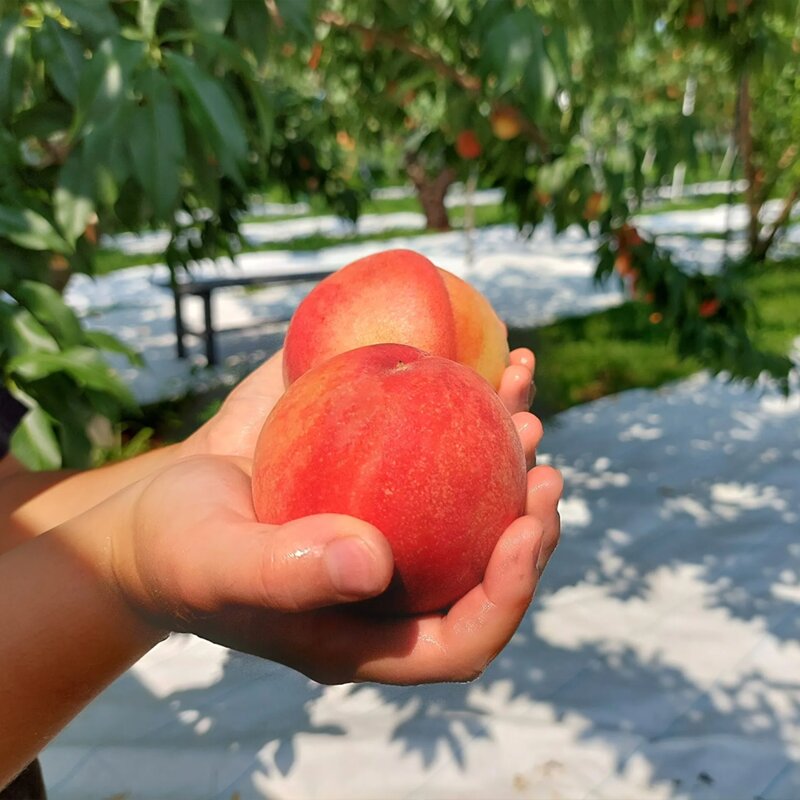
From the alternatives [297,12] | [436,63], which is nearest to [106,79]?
[297,12]

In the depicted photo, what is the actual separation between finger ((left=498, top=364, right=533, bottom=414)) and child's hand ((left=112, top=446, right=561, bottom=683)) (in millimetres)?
313

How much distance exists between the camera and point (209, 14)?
1347mm

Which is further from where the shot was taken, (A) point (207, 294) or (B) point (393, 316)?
(A) point (207, 294)

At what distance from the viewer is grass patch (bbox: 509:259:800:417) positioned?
19.5 feet

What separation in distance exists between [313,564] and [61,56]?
1.10 metres

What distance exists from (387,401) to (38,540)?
1.42 ft

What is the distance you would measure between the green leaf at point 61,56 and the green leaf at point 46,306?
319mm

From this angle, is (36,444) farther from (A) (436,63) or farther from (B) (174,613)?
(A) (436,63)

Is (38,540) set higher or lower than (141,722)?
higher

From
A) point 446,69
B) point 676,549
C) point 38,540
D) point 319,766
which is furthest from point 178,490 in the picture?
point 676,549

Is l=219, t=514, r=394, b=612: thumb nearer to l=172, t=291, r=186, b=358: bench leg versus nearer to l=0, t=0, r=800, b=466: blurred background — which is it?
l=0, t=0, r=800, b=466: blurred background

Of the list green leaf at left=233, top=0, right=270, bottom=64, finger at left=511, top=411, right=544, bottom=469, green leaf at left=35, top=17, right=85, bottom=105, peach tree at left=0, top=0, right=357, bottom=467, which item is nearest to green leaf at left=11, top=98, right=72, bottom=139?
peach tree at left=0, top=0, right=357, bottom=467

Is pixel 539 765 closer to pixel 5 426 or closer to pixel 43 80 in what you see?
pixel 5 426

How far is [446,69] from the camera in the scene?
2.56 metres
